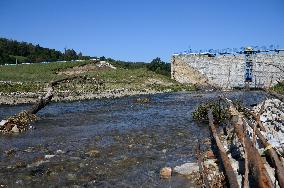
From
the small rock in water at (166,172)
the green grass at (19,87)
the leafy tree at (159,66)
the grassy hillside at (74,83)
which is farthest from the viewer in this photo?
the leafy tree at (159,66)

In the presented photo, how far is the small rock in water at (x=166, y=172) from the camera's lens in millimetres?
11620

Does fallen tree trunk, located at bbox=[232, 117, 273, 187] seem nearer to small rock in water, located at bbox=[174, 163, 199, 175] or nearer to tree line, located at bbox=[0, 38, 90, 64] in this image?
small rock in water, located at bbox=[174, 163, 199, 175]

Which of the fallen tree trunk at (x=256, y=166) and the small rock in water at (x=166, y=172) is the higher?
the fallen tree trunk at (x=256, y=166)

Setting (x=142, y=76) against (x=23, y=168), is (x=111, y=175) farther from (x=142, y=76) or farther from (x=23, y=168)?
(x=142, y=76)

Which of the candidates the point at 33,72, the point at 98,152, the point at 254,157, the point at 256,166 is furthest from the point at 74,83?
the point at 256,166

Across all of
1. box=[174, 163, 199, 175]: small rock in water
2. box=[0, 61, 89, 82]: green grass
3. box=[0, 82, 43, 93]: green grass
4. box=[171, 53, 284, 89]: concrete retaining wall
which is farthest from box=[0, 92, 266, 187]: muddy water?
box=[171, 53, 284, 89]: concrete retaining wall

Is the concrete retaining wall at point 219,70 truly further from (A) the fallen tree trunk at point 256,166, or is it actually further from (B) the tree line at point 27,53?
(A) the fallen tree trunk at point 256,166

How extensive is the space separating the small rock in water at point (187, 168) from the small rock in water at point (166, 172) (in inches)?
10.5

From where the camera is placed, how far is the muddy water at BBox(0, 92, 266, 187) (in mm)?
11430

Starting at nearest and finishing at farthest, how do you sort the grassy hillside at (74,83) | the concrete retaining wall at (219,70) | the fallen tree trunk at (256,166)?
the fallen tree trunk at (256,166) → the grassy hillside at (74,83) → the concrete retaining wall at (219,70)

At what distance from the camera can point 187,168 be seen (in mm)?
12000

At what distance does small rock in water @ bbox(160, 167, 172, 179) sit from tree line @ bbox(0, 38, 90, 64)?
81505 millimetres

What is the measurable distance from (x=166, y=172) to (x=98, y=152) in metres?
4.01

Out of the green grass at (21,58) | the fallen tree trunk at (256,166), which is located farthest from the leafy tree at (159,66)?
the fallen tree trunk at (256,166)
